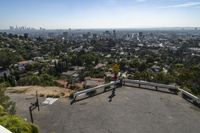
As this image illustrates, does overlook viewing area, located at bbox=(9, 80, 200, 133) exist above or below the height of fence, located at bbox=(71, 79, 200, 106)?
below

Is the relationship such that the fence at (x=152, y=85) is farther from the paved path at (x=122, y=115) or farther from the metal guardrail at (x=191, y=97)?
the paved path at (x=122, y=115)

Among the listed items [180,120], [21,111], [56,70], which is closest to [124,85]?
[180,120]

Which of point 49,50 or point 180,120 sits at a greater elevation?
point 180,120

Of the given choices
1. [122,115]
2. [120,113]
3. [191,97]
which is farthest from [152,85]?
[122,115]

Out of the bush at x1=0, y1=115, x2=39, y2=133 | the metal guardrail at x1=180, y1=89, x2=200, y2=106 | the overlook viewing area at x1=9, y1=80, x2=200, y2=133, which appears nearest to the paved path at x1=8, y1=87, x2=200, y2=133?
the overlook viewing area at x1=9, y1=80, x2=200, y2=133

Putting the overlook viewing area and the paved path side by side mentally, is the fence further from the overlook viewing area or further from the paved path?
the paved path

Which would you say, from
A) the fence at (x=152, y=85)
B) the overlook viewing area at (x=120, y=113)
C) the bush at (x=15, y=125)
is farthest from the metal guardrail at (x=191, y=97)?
the bush at (x=15, y=125)

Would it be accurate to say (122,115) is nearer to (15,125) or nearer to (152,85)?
(152,85)

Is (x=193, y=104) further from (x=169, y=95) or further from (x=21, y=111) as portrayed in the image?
(x=21, y=111)
